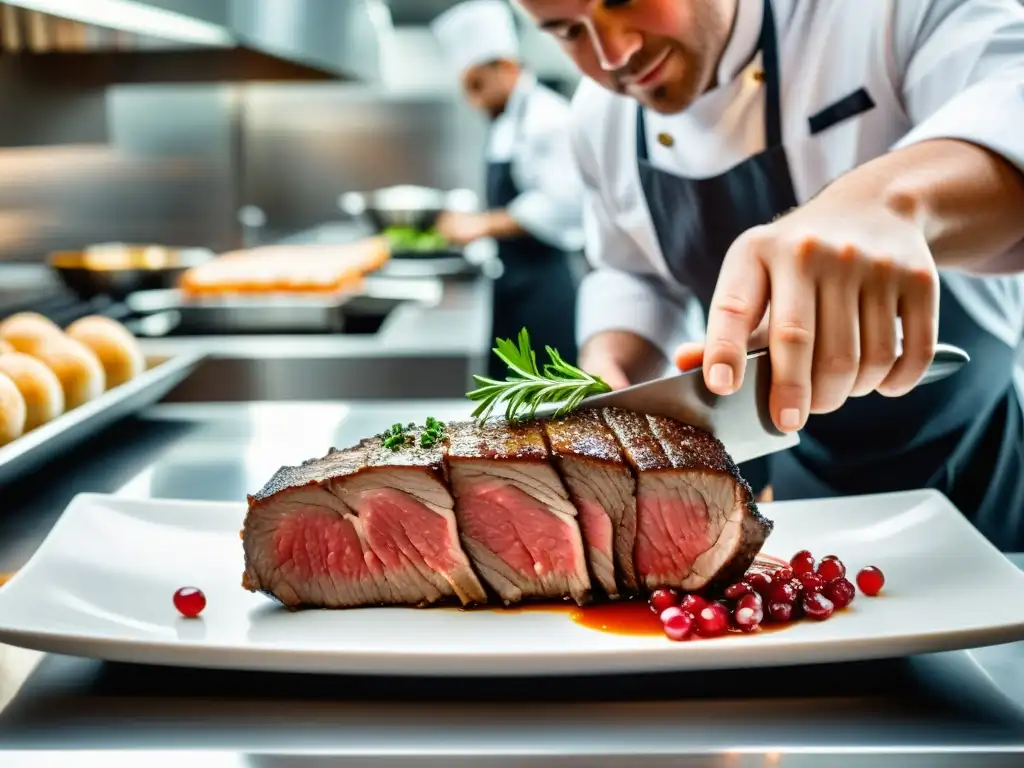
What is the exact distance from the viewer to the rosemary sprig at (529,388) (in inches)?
49.9

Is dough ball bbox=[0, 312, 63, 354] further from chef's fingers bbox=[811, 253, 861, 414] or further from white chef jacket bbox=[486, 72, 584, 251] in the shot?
white chef jacket bbox=[486, 72, 584, 251]

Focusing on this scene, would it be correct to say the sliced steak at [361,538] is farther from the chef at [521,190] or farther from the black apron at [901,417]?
the chef at [521,190]

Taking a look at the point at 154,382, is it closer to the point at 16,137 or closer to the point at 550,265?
the point at 16,137

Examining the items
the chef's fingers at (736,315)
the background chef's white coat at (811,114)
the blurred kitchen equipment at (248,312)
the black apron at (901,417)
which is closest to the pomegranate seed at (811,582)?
the chef's fingers at (736,315)

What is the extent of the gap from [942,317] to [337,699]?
138cm

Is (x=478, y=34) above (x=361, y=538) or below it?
above

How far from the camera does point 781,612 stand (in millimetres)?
1047

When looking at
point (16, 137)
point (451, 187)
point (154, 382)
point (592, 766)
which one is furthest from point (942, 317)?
point (451, 187)

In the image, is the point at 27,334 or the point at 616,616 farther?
the point at 27,334

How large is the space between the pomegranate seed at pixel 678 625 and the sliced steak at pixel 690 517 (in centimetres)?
15

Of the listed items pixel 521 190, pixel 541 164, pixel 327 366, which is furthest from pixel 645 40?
pixel 521 190

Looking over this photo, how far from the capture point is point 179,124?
467 centimetres

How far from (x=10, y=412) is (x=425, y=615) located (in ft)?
2.75

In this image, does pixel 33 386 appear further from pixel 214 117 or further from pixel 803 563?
pixel 214 117
